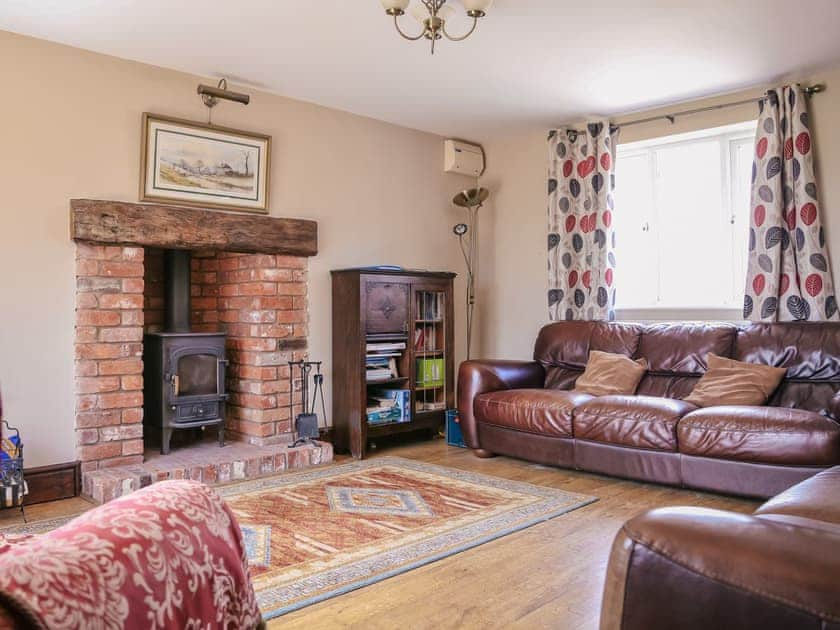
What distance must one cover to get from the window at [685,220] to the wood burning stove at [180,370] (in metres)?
2.94

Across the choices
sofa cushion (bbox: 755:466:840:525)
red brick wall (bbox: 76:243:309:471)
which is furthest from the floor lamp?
sofa cushion (bbox: 755:466:840:525)

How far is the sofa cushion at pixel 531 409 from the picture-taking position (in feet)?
13.2

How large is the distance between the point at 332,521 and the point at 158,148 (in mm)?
2296

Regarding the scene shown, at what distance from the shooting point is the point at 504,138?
5703mm

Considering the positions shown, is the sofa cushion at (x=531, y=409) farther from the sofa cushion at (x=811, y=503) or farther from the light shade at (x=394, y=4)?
the light shade at (x=394, y=4)

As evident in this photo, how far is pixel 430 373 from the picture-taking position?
16.7 feet

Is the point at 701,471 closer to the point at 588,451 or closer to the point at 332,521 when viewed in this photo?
the point at 588,451

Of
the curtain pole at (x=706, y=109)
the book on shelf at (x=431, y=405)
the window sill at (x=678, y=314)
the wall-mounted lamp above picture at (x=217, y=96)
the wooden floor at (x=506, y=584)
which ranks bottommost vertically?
Result: the wooden floor at (x=506, y=584)

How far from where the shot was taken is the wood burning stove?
4000mm

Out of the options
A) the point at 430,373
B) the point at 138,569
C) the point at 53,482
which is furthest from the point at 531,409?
the point at 138,569

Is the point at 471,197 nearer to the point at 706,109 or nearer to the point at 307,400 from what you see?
the point at 706,109

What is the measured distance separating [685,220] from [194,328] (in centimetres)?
352

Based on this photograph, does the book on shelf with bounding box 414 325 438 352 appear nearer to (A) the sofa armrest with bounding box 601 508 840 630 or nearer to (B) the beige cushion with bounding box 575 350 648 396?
(B) the beige cushion with bounding box 575 350 648 396

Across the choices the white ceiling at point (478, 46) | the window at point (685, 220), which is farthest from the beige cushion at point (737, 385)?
the white ceiling at point (478, 46)
